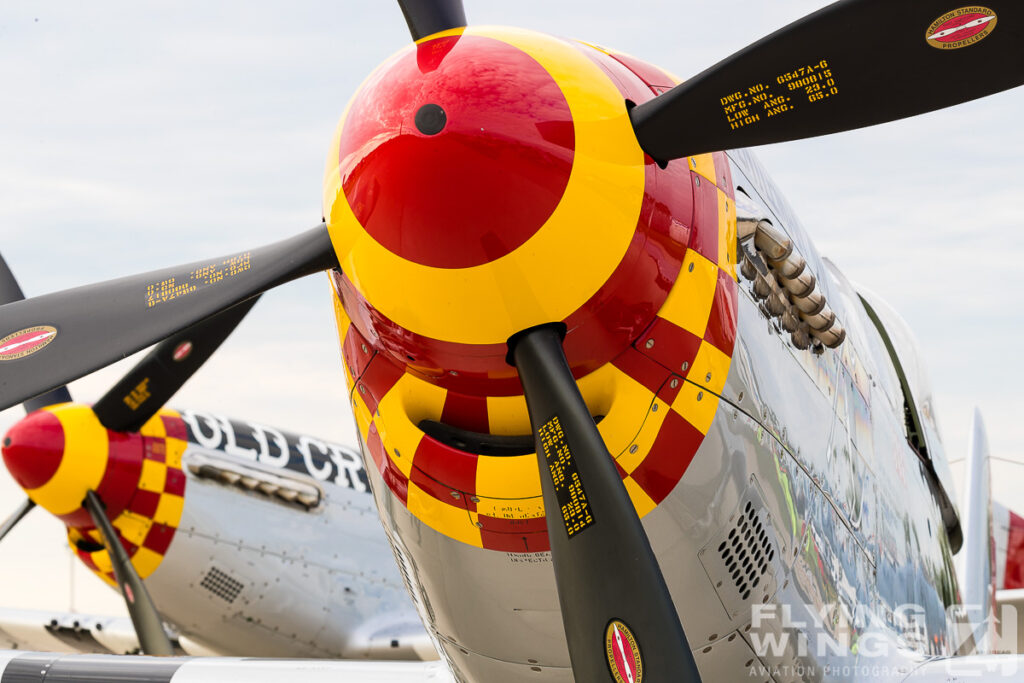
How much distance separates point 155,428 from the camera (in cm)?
884

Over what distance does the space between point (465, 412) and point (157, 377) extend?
5470 mm

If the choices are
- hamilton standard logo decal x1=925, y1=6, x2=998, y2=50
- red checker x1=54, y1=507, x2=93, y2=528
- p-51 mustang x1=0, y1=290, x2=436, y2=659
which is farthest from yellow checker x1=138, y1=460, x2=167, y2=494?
hamilton standard logo decal x1=925, y1=6, x2=998, y2=50

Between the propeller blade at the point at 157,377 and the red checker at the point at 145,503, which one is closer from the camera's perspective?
the propeller blade at the point at 157,377

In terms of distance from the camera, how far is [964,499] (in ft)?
24.7

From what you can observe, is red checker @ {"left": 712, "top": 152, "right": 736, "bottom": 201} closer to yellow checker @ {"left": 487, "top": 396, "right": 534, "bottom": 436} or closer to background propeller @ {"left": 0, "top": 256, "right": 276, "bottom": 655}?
yellow checker @ {"left": 487, "top": 396, "right": 534, "bottom": 436}

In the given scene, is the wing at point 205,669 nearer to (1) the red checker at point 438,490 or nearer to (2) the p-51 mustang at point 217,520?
(1) the red checker at point 438,490

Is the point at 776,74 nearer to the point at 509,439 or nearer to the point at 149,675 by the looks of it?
the point at 509,439

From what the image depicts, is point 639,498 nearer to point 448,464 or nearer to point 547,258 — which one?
point 448,464

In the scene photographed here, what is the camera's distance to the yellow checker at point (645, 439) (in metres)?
2.86

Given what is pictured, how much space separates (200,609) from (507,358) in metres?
7.46

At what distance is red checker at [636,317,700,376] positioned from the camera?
2801 mm

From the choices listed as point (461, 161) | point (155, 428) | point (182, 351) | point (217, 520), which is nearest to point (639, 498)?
point (461, 161)

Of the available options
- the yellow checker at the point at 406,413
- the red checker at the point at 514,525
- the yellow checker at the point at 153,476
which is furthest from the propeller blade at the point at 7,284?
the red checker at the point at 514,525

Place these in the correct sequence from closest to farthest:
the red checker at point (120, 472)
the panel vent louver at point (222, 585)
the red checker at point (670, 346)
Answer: the red checker at point (670, 346) < the red checker at point (120, 472) < the panel vent louver at point (222, 585)
